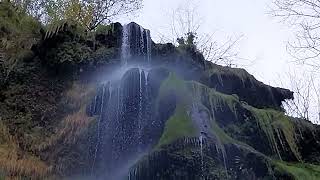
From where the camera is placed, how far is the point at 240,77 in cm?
1255

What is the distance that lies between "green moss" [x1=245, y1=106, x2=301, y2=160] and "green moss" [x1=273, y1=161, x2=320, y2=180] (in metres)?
0.60

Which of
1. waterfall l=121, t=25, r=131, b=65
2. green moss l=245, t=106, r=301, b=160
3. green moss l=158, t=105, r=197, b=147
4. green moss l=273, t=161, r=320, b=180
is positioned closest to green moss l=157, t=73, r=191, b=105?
green moss l=158, t=105, r=197, b=147

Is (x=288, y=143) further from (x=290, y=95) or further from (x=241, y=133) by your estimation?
(x=290, y=95)

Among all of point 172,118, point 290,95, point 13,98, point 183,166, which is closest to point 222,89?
point 290,95

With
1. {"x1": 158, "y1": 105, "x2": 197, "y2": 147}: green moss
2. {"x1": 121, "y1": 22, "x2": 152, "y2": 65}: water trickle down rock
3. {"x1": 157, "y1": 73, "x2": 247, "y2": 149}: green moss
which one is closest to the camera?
A: {"x1": 158, "y1": 105, "x2": 197, "y2": 147}: green moss

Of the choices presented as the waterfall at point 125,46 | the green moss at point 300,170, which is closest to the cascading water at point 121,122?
the waterfall at point 125,46

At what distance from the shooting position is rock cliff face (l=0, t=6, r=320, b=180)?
27.3 feet

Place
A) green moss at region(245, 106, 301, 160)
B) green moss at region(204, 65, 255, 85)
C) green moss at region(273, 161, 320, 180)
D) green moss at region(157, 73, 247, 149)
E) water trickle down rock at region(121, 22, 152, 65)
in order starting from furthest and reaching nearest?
green moss at region(204, 65, 255, 85), water trickle down rock at region(121, 22, 152, 65), green moss at region(245, 106, 301, 160), green moss at region(273, 161, 320, 180), green moss at region(157, 73, 247, 149)

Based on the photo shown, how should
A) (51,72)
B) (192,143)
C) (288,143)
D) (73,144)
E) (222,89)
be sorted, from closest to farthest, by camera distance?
1. (192,143)
2. (73,144)
3. (288,143)
4. (51,72)
5. (222,89)

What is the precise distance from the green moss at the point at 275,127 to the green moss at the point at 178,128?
211cm

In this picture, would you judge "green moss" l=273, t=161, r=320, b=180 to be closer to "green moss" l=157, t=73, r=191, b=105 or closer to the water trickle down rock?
"green moss" l=157, t=73, r=191, b=105

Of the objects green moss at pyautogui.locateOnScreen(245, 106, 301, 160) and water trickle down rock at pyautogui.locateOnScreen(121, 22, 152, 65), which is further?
water trickle down rock at pyautogui.locateOnScreen(121, 22, 152, 65)

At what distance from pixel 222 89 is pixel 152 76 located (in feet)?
10.0

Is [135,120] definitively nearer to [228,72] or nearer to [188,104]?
[188,104]
